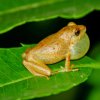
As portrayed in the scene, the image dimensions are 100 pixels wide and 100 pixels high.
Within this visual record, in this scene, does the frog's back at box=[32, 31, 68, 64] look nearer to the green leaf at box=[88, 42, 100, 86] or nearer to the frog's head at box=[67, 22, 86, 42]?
the frog's head at box=[67, 22, 86, 42]

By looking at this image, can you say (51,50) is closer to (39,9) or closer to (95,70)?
(39,9)

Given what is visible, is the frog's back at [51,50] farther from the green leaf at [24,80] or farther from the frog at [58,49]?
the green leaf at [24,80]

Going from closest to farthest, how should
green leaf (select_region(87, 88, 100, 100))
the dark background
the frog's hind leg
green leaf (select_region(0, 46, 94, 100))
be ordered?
green leaf (select_region(0, 46, 94, 100)) → the frog's hind leg → green leaf (select_region(87, 88, 100, 100)) → the dark background

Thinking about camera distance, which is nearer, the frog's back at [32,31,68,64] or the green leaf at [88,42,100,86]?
the frog's back at [32,31,68,64]

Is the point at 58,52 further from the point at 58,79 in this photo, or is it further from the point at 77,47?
the point at 58,79

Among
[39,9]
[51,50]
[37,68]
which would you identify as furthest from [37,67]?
[39,9]

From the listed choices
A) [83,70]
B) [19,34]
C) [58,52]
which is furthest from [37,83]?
[19,34]

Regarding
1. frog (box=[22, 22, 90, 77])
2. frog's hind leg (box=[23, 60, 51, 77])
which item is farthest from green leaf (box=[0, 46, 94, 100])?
frog (box=[22, 22, 90, 77])
